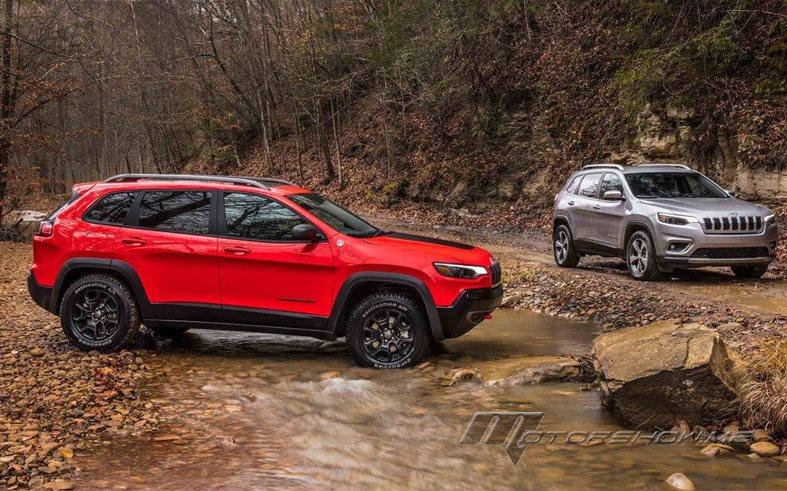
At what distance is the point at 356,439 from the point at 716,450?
260 centimetres

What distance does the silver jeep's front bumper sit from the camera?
35.0 ft

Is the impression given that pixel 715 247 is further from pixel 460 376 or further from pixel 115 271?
pixel 115 271

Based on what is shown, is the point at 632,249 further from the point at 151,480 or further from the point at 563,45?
the point at 563,45

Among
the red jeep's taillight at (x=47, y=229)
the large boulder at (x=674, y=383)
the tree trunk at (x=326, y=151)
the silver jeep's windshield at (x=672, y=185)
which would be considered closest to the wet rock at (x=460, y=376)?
the large boulder at (x=674, y=383)

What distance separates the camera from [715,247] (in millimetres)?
10648

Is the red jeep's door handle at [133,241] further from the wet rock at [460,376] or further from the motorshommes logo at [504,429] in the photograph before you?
the motorshommes logo at [504,429]

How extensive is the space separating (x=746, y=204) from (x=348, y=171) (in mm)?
22211

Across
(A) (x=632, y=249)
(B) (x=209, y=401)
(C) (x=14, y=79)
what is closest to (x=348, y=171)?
(C) (x=14, y=79)

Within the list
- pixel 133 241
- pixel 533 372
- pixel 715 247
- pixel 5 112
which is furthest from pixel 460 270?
pixel 5 112

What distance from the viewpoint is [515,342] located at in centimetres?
874

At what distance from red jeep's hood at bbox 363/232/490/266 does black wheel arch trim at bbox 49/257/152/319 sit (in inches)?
98.3

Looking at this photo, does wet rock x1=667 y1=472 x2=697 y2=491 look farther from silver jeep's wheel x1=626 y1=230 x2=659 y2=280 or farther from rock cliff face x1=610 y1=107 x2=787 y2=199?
rock cliff face x1=610 y1=107 x2=787 y2=199

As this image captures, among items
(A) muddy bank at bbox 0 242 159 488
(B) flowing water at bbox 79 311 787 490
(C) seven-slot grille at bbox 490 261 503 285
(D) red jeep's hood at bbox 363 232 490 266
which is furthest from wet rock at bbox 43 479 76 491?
(C) seven-slot grille at bbox 490 261 503 285

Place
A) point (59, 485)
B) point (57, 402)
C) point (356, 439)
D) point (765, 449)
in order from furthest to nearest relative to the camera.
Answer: point (57, 402) → point (356, 439) → point (765, 449) → point (59, 485)
